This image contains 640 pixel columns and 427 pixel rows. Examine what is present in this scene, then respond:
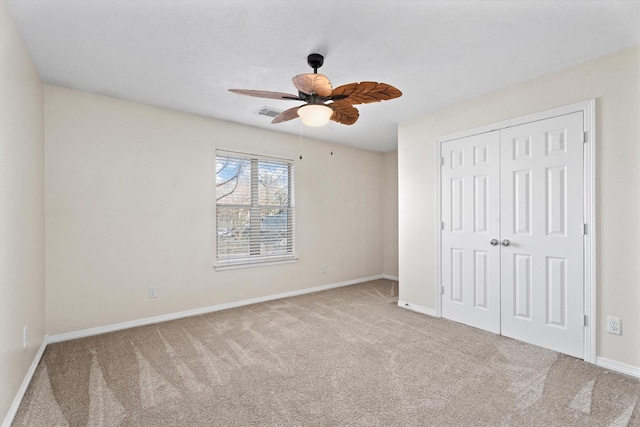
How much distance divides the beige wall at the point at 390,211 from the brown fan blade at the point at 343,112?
11.0 ft

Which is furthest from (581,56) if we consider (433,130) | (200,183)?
(200,183)

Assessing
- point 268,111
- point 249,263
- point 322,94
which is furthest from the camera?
point 249,263

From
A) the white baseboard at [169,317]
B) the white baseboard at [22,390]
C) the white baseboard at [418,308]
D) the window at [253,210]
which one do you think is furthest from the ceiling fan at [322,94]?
the white baseboard at [169,317]

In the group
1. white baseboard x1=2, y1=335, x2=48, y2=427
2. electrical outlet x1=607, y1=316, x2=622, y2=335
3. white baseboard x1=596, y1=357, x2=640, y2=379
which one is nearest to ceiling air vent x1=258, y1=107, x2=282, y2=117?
white baseboard x1=2, y1=335, x2=48, y2=427

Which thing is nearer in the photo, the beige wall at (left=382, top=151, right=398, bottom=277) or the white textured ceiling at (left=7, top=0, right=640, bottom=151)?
the white textured ceiling at (left=7, top=0, right=640, bottom=151)

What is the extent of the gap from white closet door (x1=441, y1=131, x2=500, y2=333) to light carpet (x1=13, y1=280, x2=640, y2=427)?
278mm

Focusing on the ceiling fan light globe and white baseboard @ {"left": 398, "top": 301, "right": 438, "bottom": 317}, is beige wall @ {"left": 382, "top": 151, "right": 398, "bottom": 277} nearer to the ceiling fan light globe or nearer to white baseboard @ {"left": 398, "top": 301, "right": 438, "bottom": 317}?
white baseboard @ {"left": 398, "top": 301, "right": 438, "bottom": 317}

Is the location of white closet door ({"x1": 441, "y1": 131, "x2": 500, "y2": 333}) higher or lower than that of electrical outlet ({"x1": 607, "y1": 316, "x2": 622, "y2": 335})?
higher

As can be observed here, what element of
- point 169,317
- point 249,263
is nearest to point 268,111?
point 249,263

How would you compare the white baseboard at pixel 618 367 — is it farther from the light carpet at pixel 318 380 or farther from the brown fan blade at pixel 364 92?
the brown fan blade at pixel 364 92

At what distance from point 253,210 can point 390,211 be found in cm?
285

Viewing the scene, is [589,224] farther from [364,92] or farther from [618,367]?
[364,92]

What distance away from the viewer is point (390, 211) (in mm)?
6055

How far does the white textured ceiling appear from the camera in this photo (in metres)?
1.93
